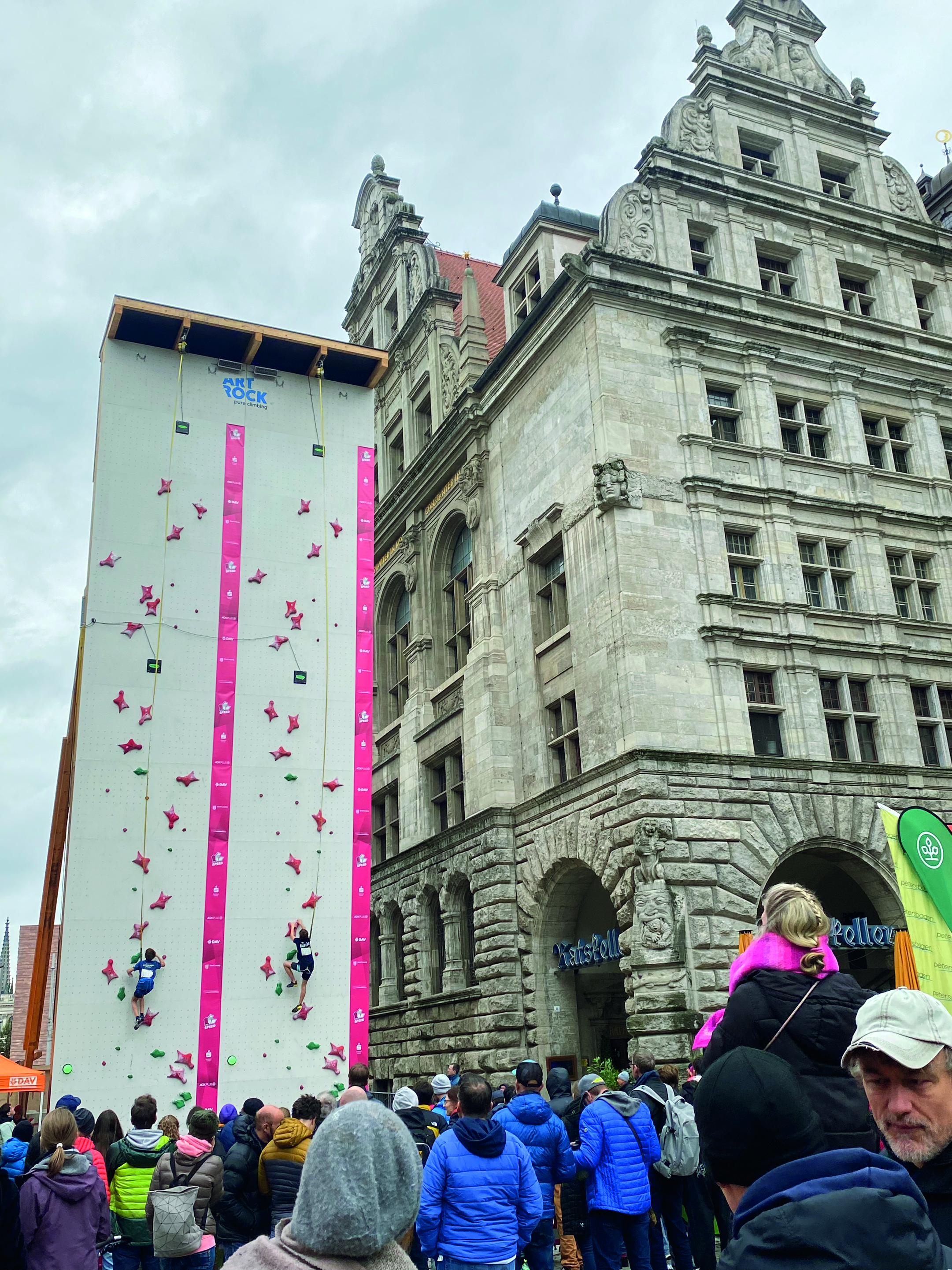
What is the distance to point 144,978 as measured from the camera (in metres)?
16.2

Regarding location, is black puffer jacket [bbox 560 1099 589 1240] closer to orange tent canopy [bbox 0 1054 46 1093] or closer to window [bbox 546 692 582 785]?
orange tent canopy [bbox 0 1054 46 1093]

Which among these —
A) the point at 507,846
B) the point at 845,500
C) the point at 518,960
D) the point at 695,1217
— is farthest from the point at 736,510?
the point at 695,1217

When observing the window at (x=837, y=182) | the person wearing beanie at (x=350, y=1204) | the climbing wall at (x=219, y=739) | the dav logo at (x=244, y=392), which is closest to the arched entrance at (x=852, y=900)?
the climbing wall at (x=219, y=739)

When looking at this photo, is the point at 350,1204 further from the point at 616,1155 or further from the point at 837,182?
the point at 837,182

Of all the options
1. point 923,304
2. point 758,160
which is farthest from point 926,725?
point 758,160

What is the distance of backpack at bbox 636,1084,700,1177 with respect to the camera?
34.2ft

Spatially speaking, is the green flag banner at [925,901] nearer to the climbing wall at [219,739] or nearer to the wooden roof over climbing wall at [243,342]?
the climbing wall at [219,739]

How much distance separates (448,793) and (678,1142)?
22463 millimetres

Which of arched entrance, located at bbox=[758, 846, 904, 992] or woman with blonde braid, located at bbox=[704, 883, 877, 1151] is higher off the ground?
arched entrance, located at bbox=[758, 846, 904, 992]

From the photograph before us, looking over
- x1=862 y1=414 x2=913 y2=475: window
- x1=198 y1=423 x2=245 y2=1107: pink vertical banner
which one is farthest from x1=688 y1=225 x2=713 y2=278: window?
x1=198 y1=423 x2=245 y2=1107: pink vertical banner

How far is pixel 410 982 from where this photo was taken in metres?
32.9

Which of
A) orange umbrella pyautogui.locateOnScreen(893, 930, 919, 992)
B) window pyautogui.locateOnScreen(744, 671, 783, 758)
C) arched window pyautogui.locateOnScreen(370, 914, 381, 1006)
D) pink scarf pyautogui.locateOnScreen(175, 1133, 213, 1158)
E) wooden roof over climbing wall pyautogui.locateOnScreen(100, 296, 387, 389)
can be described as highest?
wooden roof over climbing wall pyautogui.locateOnScreen(100, 296, 387, 389)

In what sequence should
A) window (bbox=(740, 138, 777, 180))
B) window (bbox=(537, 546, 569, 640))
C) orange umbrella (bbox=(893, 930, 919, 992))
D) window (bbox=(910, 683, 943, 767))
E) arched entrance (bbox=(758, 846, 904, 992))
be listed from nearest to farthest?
orange umbrella (bbox=(893, 930, 919, 992)) < arched entrance (bbox=(758, 846, 904, 992)) < window (bbox=(910, 683, 943, 767)) < window (bbox=(537, 546, 569, 640)) < window (bbox=(740, 138, 777, 180))

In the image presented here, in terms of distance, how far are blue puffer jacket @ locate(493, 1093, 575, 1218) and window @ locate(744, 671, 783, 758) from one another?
642 inches
